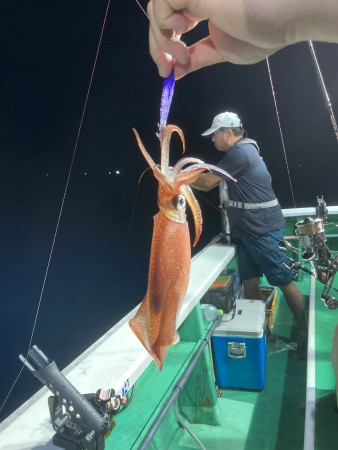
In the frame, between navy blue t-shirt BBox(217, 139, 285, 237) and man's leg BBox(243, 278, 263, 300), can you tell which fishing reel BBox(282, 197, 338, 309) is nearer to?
navy blue t-shirt BBox(217, 139, 285, 237)

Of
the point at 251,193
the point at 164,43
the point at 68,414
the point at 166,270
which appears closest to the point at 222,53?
the point at 164,43

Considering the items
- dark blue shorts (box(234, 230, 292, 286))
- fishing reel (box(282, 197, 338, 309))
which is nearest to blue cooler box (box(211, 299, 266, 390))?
dark blue shorts (box(234, 230, 292, 286))

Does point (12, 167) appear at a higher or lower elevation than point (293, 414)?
higher

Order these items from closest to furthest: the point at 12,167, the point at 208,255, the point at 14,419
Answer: the point at 14,419 → the point at 208,255 → the point at 12,167

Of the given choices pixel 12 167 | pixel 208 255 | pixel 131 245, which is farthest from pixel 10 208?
pixel 208 255

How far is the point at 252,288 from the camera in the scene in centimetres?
425

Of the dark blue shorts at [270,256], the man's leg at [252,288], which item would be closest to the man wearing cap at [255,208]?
the dark blue shorts at [270,256]

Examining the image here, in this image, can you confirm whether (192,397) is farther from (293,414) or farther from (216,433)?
(293,414)

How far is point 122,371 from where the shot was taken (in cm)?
179

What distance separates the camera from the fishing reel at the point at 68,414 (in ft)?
4.16

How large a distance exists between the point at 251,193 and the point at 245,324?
145 centimetres

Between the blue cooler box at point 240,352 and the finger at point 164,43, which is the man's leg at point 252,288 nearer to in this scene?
the blue cooler box at point 240,352

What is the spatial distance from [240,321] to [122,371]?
5.44 feet

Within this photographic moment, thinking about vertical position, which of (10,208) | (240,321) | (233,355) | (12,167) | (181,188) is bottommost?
(233,355)
